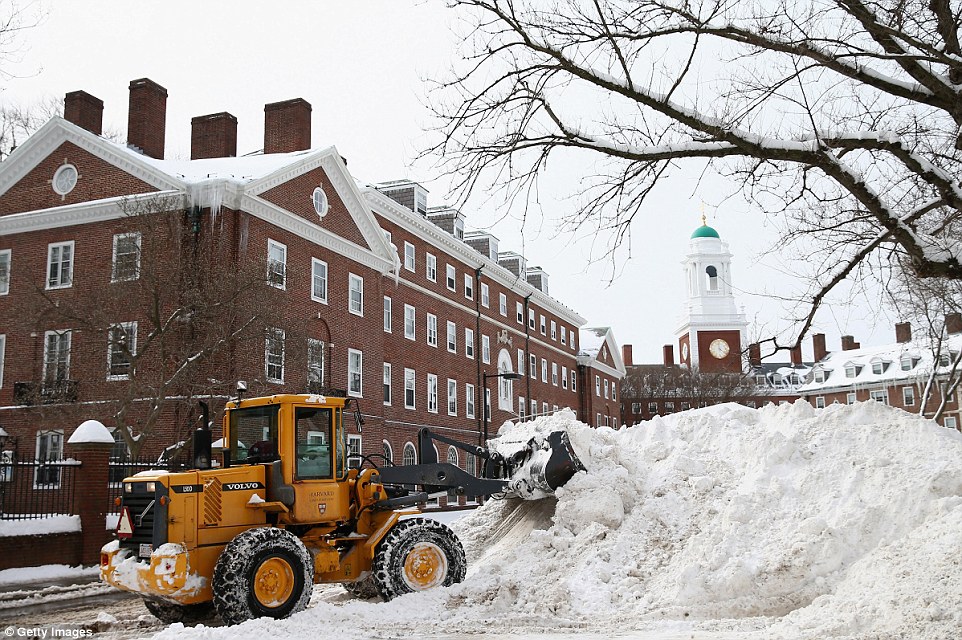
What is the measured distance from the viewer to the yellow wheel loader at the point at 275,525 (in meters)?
9.64

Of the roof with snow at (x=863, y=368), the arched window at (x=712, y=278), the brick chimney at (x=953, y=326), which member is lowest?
the brick chimney at (x=953, y=326)

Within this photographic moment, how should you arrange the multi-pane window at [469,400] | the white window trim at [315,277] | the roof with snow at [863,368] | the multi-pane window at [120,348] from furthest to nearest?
the roof with snow at [863,368], the multi-pane window at [469,400], the white window trim at [315,277], the multi-pane window at [120,348]

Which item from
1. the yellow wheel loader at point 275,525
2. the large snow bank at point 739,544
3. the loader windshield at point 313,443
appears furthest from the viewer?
the loader windshield at point 313,443

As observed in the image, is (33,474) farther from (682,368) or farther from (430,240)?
(682,368)

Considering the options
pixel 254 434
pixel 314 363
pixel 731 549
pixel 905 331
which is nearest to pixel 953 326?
pixel 905 331

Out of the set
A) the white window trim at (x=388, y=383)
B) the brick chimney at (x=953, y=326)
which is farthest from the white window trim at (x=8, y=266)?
the brick chimney at (x=953, y=326)

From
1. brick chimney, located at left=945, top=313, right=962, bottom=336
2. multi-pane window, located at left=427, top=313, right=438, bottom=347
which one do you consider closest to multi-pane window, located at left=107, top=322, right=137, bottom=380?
multi-pane window, located at left=427, top=313, right=438, bottom=347

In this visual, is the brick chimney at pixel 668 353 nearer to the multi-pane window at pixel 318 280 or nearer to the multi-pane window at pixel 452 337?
the multi-pane window at pixel 452 337

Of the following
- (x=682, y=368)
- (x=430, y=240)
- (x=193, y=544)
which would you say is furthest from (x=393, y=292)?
(x=682, y=368)

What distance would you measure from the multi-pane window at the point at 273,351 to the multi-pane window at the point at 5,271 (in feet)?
32.2

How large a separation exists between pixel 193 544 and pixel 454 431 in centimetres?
3043

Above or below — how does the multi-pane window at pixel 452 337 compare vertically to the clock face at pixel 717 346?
below

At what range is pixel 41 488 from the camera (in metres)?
17.0

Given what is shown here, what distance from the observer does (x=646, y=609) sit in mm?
10336
